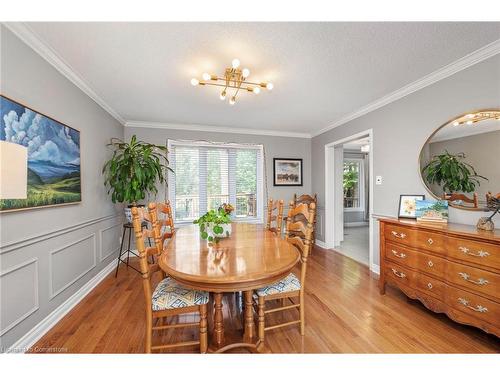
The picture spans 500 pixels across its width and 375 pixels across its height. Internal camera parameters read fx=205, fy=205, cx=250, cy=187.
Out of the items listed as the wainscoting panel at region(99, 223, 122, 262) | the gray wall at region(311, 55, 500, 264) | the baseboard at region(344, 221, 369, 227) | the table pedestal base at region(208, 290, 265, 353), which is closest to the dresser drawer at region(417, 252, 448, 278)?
the gray wall at region(311, 55, 500, 264)

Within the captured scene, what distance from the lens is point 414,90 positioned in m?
2.43

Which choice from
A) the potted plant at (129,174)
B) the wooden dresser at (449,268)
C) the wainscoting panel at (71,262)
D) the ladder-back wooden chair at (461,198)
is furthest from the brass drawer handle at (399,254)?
the wainscoting panel at (71,262)

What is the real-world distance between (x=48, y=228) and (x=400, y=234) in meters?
3.40

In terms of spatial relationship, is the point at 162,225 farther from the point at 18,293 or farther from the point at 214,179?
the point at 214,179

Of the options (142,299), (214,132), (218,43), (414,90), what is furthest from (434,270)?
(214,132)

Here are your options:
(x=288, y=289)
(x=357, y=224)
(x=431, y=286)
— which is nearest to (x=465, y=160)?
(x=431, y=286)

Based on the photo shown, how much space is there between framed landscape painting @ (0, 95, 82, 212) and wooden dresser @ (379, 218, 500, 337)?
3.26 meters

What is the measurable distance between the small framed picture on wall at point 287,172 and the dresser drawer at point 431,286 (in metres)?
2.86

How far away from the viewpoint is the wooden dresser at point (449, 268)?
1506 mm

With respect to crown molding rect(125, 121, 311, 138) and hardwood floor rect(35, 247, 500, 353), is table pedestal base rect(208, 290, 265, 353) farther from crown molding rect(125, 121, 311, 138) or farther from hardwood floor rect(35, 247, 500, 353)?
crown molding rect(125, 121, 311, 138)

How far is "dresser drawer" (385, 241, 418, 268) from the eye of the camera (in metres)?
2.04

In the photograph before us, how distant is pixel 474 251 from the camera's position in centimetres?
159

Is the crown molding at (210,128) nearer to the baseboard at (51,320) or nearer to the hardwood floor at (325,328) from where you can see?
the baseboard at (51,320)

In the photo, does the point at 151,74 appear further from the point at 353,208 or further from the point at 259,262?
the point at 353,208
